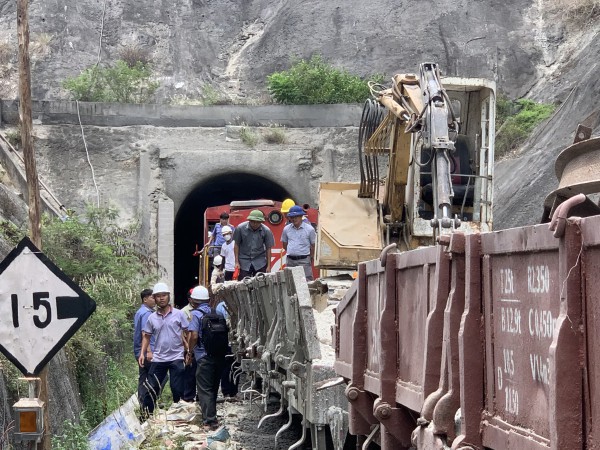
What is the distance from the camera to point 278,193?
31.9 meters

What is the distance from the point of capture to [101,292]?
2236cm

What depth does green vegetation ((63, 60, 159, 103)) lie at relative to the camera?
32.6 meters

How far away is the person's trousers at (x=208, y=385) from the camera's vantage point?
45.5ft

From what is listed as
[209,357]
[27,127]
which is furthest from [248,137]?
[27,127]

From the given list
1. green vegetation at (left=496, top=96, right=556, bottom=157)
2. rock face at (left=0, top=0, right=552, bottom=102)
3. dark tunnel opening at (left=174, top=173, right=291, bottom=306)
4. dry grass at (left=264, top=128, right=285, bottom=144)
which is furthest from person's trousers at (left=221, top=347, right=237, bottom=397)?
rock face at (left=0, top=0, right=552, bottom=102)

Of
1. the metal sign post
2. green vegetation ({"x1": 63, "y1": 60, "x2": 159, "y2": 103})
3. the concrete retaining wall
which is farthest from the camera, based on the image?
green vegetation ({"x1": 63, "y1": 60, "x2": 159, "y2": 103})

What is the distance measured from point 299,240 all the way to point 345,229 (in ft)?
3.87

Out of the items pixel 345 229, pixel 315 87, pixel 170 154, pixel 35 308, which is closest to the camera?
pixel 35 308

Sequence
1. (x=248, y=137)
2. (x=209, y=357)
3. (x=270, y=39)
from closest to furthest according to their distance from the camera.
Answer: (x=209, y=357)
(x=248, y=137)
(x=270, y=39)

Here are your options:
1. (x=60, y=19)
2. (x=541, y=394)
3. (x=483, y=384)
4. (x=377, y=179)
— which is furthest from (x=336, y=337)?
(x=60, y=19)

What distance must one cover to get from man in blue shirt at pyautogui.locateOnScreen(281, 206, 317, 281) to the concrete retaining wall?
49.0 feet

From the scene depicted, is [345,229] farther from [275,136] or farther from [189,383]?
[275,136]

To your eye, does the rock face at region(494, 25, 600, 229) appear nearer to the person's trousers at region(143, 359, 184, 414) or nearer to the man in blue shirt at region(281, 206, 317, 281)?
the man in blue shirt at region(281, 206, 317, 281)

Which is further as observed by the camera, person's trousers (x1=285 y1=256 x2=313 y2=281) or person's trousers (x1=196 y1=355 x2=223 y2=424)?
person's trousers (x1=285 y1=256 x2=313 y2=281)
